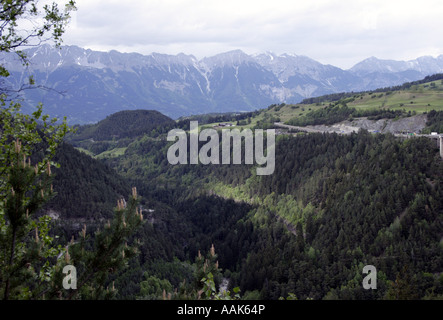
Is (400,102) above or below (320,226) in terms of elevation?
above

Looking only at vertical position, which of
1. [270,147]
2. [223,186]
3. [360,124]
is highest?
[360,124]

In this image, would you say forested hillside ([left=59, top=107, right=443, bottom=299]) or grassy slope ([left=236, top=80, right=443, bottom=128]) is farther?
grassy slope ([left=236, top=80, right=443, bottom=128])

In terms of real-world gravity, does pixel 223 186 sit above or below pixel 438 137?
below

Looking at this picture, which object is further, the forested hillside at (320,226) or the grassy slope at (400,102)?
the grassy slope at (400,102)

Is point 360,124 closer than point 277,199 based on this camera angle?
No

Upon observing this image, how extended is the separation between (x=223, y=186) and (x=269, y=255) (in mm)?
66017

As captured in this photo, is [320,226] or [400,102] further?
[400,102]

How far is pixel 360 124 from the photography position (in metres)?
129

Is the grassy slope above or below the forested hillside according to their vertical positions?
above

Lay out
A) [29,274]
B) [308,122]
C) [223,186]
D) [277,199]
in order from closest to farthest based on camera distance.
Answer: [29,274] → [277,199] → [223,186] → [308,122]

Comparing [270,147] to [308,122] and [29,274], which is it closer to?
[308,122]

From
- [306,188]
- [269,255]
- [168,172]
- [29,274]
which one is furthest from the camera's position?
[168,172]

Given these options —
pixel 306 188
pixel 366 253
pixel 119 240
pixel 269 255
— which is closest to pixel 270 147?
pixel 306 188

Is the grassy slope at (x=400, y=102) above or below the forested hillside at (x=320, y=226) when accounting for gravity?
above
